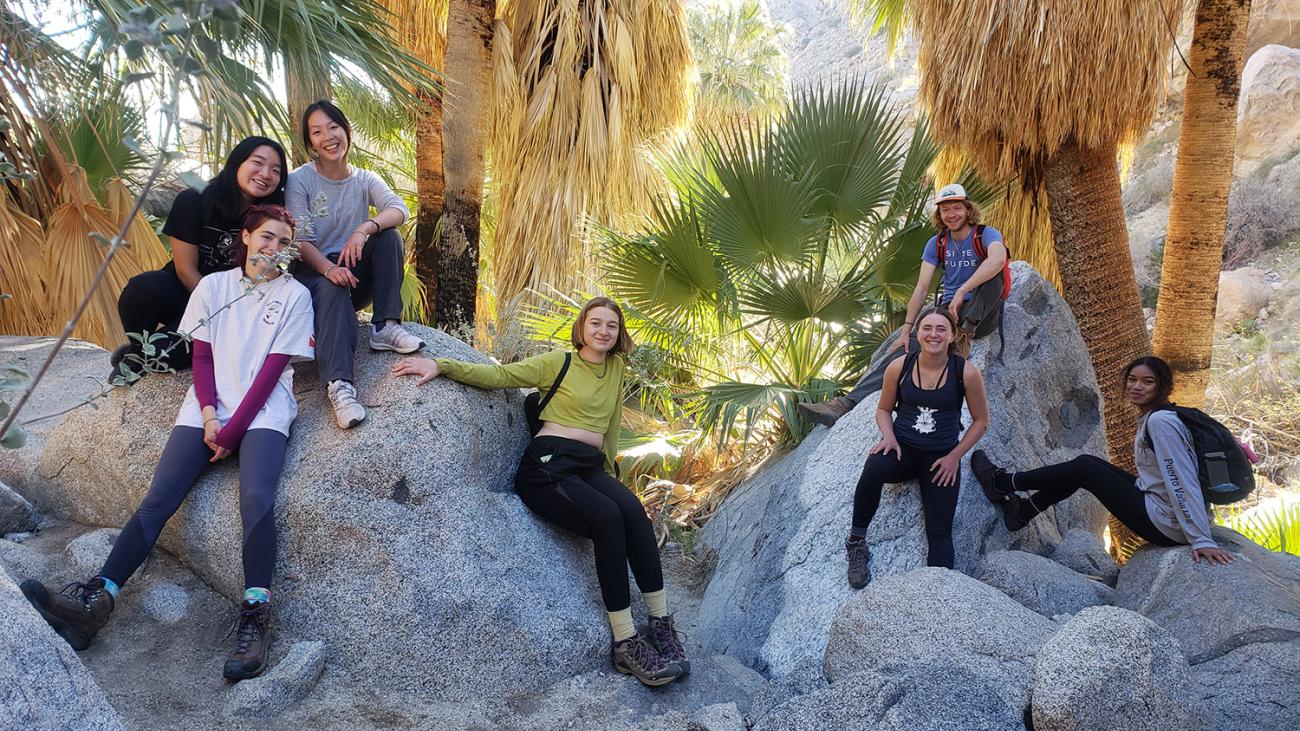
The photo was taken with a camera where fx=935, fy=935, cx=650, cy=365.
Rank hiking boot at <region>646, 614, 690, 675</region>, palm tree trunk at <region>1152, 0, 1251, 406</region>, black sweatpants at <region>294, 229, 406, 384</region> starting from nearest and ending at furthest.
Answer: hiking boot at <region>646, 614, 690, 675</region>
black sweatpants at <region>294, 229, 406, 384</region>
palm tree trunk at <region>1152, 0, 1251, 406</region>

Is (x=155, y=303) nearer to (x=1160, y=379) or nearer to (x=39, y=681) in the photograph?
(x=39, y=681)

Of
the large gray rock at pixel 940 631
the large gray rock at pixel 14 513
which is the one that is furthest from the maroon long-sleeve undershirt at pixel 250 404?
the large gray rock at pixel 940 631

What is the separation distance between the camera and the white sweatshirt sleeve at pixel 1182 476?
4.15 meters

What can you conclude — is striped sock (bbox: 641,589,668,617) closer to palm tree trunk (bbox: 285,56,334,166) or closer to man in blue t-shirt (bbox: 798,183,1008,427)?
man in blue t-shirt (bbox: 798,183,1008,427)

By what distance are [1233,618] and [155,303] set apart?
15.3 feet

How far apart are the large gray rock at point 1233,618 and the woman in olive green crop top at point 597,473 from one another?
207cm

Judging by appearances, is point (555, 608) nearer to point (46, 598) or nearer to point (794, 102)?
point (46, 598)

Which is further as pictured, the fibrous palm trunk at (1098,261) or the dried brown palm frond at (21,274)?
the dried brown palm frond at (21,274)

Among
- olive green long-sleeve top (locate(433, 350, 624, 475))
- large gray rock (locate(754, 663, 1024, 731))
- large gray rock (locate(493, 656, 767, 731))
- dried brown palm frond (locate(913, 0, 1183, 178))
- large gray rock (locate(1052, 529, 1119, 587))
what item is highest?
dried brown palm frond (locate(913, 0, 1183, 178))

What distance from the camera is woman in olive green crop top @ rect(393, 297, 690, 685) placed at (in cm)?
392

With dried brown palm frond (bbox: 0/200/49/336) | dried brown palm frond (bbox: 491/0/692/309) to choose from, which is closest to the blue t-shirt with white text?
dried brown palm frond (bbox: 491/0/692/309)

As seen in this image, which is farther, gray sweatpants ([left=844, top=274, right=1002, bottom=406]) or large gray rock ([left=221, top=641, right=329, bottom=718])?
gray sweatpants ([left=844, top=274, right=1002, bottom=406])

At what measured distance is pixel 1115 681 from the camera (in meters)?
3.01

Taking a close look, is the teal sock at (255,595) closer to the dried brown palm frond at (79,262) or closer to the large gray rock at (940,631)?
the large gray rock at (940,631)
